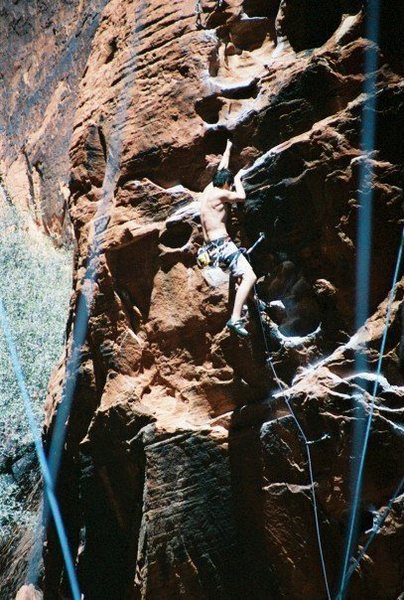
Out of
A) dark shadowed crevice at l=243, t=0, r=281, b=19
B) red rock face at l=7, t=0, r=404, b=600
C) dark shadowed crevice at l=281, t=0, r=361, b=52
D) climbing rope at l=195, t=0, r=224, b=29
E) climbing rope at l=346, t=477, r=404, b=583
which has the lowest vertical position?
climbing rope at l=346, t=477, r=404, b=583

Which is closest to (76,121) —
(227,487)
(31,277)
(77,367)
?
(77,367)

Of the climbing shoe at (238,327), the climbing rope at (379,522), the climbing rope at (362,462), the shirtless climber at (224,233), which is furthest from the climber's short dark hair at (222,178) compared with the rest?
the climbing rope at (379,522)

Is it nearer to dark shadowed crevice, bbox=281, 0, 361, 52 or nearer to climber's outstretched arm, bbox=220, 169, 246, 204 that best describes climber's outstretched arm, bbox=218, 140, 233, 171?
climber's outstretched arm, bbox=220, 169, 246, 204

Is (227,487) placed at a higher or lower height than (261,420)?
lower

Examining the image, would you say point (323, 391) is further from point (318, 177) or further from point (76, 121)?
point (76, 121)

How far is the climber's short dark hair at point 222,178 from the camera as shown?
663cm

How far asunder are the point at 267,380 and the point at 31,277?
9.89m

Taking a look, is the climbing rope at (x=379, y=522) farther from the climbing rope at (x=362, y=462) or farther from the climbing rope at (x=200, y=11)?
the climbing rope at (x=200, y=11)

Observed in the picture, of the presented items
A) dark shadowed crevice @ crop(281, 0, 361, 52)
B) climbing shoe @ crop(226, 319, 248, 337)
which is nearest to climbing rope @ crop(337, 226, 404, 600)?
climbing shoe @ crop(226, 319, 248, 337)

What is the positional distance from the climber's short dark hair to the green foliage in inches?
273

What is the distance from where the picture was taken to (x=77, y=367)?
7.75 m

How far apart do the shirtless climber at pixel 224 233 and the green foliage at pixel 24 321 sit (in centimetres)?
678

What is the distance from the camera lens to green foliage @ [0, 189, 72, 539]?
1209cm

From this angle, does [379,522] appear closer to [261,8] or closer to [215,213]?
[215,213]
